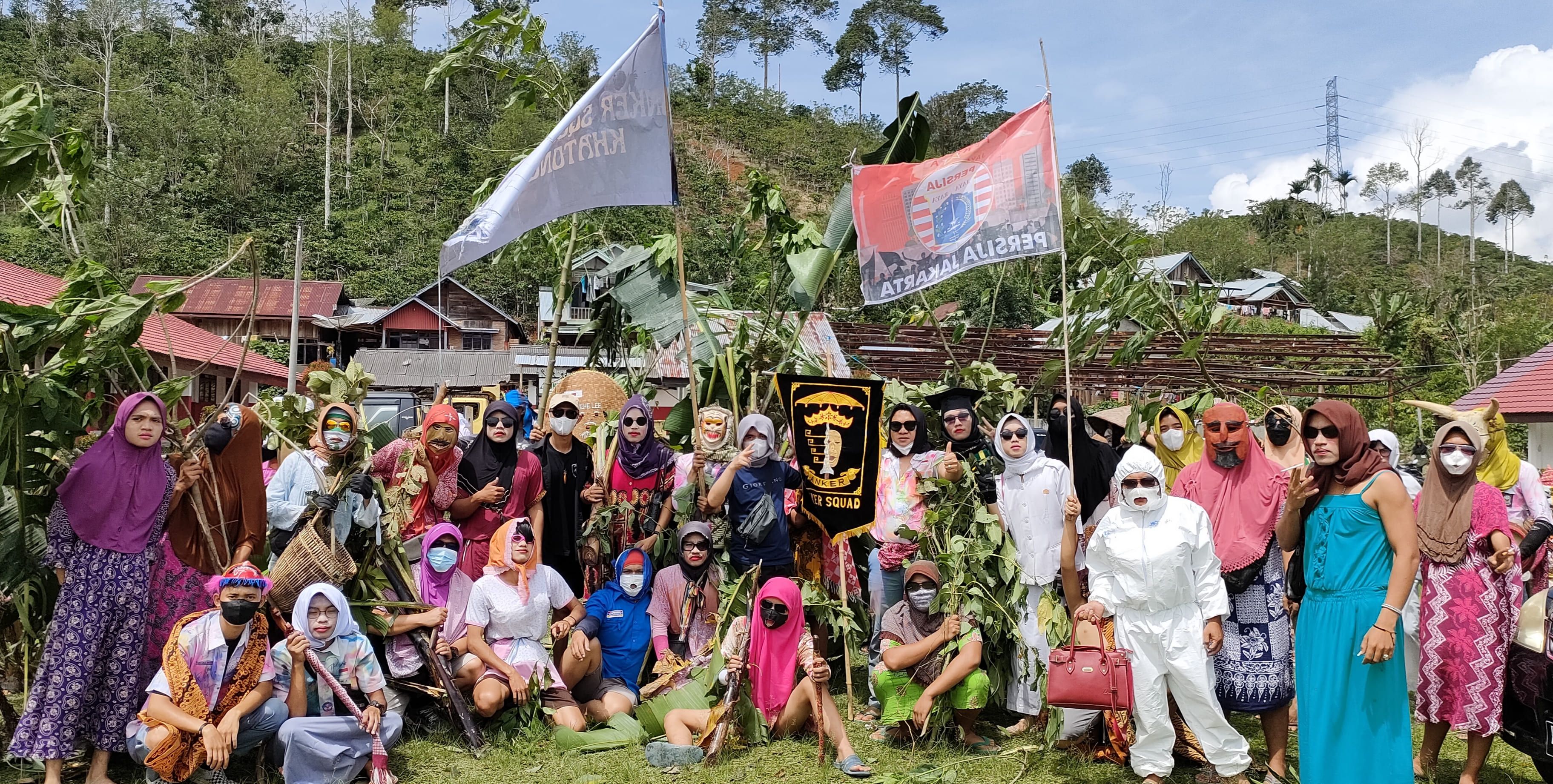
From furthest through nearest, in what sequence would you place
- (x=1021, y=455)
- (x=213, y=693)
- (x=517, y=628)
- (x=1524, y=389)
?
1. (x=1524, y=389)
2. (x=517, y=628)
3. (x=1021, y=455)
4. (x=213, y=693)

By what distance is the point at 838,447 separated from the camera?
19.0 feet

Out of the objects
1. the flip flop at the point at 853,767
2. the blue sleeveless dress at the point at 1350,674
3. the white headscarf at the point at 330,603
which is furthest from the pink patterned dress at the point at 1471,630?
the white headscarf at the point at 330,603

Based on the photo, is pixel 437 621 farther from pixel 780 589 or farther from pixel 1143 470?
pixel 1143 470

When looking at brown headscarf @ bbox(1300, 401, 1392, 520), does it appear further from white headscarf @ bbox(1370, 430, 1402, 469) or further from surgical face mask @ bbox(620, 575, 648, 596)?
surgical face mask @ bbox(620, 575, 648, 596)

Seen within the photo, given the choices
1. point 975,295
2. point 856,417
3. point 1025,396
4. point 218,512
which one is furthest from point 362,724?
point 975,295

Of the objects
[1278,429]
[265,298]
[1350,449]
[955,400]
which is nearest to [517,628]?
[955,400]

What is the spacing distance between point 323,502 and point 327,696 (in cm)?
90

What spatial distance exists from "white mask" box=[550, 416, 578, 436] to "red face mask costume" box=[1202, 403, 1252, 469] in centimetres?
364

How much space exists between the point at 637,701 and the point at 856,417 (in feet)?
6.29

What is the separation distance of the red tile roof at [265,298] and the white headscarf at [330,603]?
29858 mm

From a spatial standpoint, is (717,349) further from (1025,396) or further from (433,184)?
(433,184)

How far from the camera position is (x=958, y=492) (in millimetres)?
5629

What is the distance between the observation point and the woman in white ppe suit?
438 centimetres

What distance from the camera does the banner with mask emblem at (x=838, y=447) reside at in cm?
579
